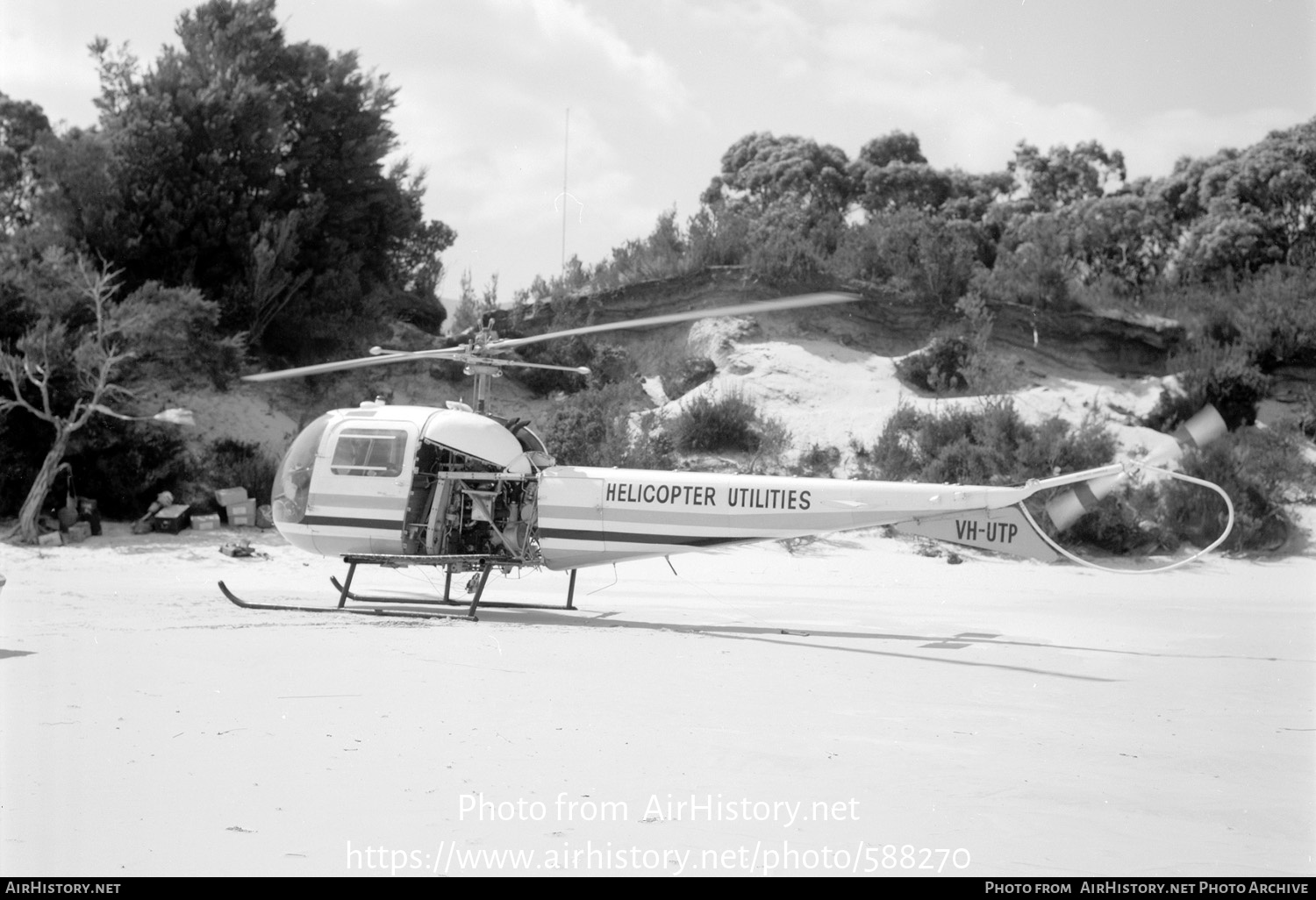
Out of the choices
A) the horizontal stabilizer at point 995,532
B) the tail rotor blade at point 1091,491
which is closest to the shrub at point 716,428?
the horizontal stabilizer at point 995,532

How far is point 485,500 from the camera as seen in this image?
11.9 meters

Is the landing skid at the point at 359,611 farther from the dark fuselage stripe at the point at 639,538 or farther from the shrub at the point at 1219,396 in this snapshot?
the shrub at the point at 1219,396

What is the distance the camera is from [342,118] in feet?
84.7

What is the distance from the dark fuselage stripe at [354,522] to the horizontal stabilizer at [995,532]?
5286 mm

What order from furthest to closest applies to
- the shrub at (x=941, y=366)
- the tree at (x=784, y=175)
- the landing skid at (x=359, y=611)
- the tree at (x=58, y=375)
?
the tree at (x=784, y=175) → the shrub at (x=941, y=366) → the tree at (x=58, y=375) → the landing skid at (x=359, y=611)

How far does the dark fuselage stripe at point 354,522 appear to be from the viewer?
11.7m

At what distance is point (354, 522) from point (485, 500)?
1.35m

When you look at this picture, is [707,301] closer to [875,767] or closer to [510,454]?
[510,454]

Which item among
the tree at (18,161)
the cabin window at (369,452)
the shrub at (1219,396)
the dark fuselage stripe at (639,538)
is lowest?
the dark fuselage stripe at (639,538)

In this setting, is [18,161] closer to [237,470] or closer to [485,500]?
[237,470]

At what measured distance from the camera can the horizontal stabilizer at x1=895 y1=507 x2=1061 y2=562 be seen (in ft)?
33.8

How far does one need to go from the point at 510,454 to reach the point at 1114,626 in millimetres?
6717

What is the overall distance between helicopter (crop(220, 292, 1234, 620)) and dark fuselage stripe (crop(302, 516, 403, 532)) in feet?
0.04
